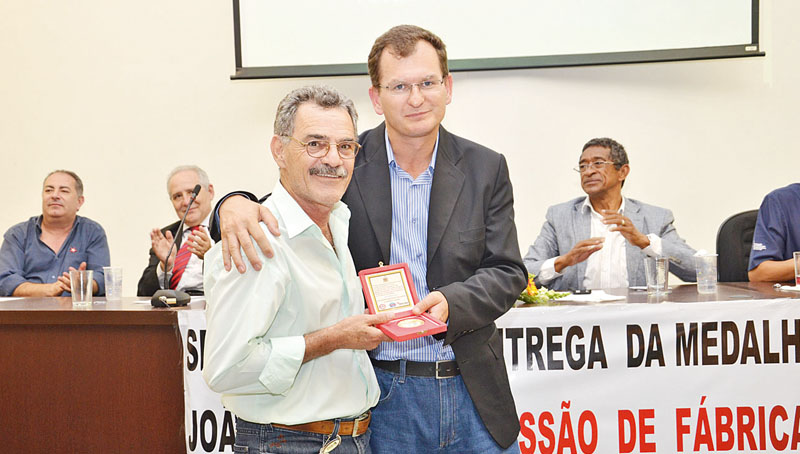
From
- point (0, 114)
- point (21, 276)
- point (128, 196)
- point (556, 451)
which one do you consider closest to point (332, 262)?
point (556, 451)

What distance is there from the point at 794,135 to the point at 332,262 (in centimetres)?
453

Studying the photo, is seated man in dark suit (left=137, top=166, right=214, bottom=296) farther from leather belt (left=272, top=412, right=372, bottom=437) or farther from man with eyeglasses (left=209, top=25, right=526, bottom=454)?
leather belt (left=272, top=412, right=372, bottom=437)

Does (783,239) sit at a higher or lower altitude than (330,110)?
lower

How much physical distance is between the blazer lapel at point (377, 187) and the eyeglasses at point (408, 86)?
5.8 inches

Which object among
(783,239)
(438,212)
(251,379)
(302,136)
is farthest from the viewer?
(783,239)

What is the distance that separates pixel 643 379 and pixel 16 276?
11.3ft

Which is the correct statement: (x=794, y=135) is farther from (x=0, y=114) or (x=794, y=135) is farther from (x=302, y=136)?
(x=0, y=114)

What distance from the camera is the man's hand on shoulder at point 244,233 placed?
1.22 metres

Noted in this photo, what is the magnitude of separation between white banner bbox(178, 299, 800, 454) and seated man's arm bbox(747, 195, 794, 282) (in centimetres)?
75

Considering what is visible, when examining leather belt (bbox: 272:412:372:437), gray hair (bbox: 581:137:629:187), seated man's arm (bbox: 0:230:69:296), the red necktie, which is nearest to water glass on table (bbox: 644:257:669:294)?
gray hair (bbox: 581:137:629:187)

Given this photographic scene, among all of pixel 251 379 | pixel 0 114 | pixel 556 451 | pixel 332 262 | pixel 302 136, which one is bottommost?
pixel 556 451

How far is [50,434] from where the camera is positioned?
9.06 feet

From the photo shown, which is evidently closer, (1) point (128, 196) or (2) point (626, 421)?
(2) point (626, 421)

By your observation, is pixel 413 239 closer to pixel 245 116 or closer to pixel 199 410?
pixel 199 410
